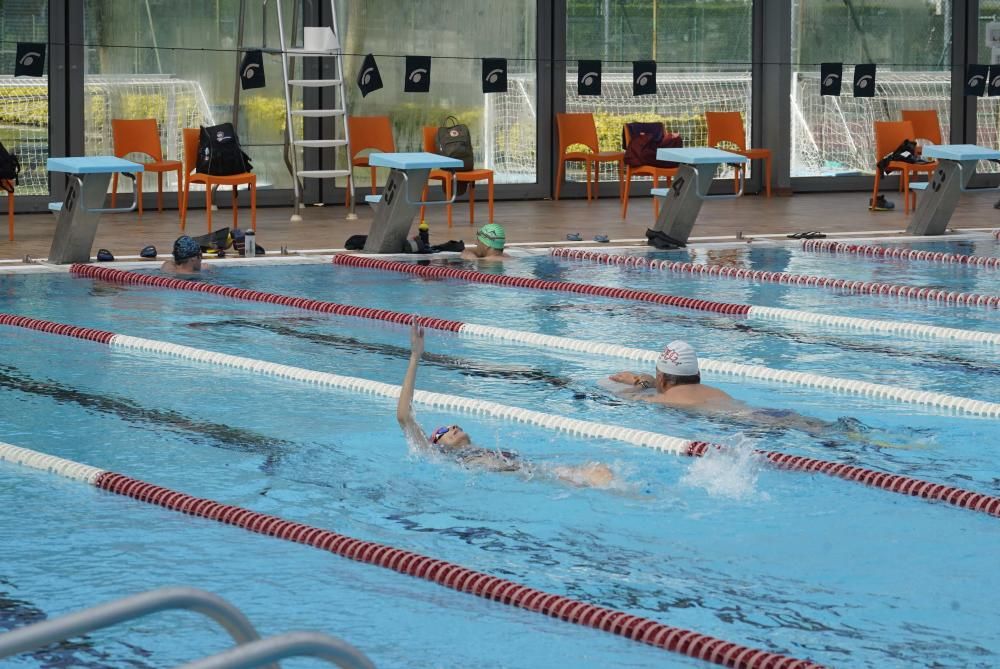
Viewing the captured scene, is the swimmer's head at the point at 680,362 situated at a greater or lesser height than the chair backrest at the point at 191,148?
lesser

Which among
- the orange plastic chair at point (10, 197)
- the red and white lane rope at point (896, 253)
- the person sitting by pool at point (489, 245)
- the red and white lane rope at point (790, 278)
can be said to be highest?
the orange plastic chair at point (10, 197)

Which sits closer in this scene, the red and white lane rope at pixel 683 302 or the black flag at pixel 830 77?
the red and white lane rope at pixel 683 302

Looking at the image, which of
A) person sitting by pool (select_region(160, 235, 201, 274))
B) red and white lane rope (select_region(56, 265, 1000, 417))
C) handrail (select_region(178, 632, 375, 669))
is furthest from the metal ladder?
handrail (select_region(178, 632, 375, 669))

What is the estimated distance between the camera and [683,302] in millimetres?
9422

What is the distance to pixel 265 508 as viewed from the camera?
207 inches

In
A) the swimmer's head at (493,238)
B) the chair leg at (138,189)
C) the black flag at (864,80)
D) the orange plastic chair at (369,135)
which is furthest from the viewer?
the black flag at (864,80)

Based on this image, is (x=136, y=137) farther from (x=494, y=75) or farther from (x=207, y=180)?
(x=494, y=75)

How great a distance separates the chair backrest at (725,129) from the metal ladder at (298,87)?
12.1ft

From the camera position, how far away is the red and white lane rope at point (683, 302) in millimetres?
8405

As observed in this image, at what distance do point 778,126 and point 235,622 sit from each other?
15.2 metres

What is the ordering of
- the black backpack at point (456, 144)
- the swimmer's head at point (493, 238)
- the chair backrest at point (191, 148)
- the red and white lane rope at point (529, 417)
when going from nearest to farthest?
the red and white lane rope at point (529, 417)
the swimmer's head at point (493, 238)
the chair backrest at point (191, 148)
the black backpack at point (456, 144)

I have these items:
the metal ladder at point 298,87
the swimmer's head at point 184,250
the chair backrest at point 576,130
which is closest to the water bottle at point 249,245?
the swimmer's head at point 184,250

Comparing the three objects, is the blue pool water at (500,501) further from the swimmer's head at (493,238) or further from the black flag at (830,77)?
the black flag at (830,77)

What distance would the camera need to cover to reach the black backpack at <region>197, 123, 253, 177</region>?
41.0 ft
